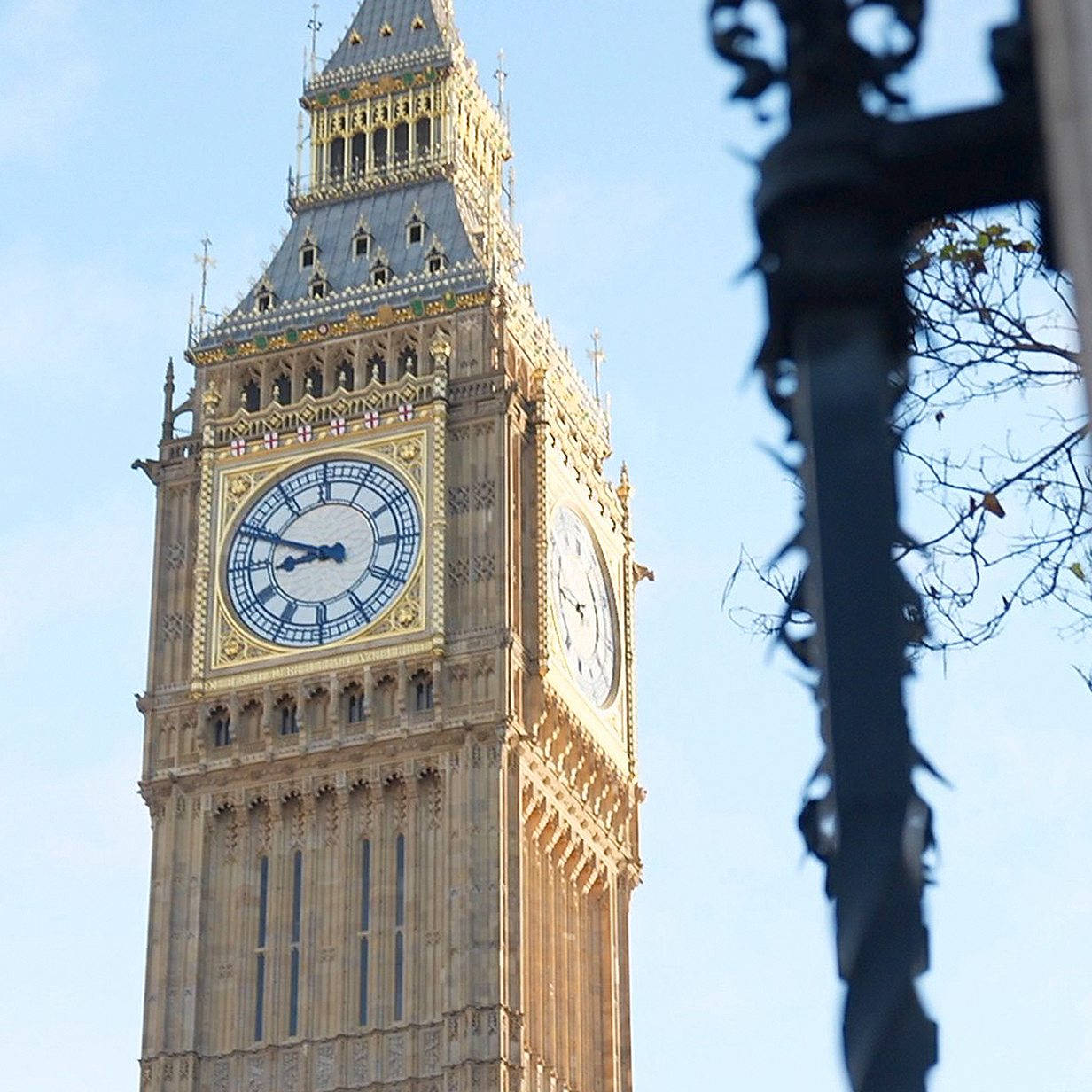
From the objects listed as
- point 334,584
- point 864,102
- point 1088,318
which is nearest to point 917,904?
point 1088,318

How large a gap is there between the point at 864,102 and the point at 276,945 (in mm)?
54250

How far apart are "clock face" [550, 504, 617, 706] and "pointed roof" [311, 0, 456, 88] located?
543 inches

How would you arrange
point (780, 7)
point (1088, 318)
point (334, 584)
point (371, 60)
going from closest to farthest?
point (1088, 318) < point (780, 7) < point (334, 584) < point (371, 60)

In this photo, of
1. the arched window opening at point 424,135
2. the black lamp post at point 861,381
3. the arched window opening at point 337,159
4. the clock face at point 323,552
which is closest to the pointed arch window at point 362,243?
the arched window opening at point 337,159

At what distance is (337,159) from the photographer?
2756 inches

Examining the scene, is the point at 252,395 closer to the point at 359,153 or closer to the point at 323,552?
the point at 323,552

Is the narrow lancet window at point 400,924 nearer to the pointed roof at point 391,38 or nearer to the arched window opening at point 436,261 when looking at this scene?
the arched window opening at point 436,261

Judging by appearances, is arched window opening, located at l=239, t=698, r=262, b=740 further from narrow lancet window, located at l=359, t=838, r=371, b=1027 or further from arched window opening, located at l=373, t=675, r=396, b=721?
narrow lancet window, located at l=359, t=838, r=371, b=1027

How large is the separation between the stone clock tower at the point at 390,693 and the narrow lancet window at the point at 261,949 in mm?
59

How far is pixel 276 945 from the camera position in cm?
5800

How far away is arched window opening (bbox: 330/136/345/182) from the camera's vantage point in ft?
228

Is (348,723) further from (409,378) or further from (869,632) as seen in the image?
(869,632)

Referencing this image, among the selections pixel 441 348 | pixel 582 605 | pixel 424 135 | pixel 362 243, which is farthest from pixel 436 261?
pixel 582 605

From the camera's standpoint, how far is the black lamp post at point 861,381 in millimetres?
4523
